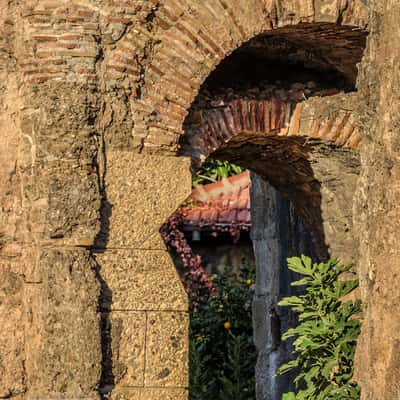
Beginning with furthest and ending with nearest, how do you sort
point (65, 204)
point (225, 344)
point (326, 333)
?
point (225, 344), point (65, 204), point (326, 333)

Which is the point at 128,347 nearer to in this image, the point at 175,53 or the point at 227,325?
the point at 175,53

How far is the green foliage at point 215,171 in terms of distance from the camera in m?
14.9

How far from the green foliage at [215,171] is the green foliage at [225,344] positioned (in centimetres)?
172

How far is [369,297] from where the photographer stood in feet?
13.3

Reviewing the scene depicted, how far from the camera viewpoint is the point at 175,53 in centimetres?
629

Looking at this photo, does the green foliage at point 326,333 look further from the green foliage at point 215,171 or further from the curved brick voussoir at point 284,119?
the green foliage at point 215,171

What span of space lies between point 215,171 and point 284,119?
793 centimetres

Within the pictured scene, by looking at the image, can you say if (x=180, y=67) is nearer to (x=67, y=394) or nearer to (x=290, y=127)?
(x=290, y=127)

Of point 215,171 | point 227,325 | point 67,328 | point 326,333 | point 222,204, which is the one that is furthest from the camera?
point 215,171

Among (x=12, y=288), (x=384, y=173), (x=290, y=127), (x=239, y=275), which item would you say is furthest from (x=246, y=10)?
(x=239, y=275)

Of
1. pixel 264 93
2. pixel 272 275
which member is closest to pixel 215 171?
pixel 272 275

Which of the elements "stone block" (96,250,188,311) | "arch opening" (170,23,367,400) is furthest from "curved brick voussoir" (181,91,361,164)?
"stone block" (96,250,188,311)

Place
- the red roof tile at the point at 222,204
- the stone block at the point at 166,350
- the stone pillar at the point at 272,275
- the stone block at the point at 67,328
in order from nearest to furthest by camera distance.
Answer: the stone block at the point at 67,328 < the stone block at the point at 166,350 < the stone pillar at the point at 272,275 < the red roof tile at the point at 222,204

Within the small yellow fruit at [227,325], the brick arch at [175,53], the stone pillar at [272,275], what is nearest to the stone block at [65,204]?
the brick arch at [175,53]
